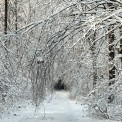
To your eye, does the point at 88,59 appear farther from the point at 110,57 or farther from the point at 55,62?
the point at 55,62

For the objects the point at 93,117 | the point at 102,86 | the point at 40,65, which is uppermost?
the point at 40,65

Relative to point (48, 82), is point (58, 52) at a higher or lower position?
higher

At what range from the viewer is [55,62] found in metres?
11.3

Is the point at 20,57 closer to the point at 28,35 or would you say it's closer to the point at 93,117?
the point at 28,35

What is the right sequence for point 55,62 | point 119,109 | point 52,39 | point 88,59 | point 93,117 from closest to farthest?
point 52,39 → point 55,62 → point 88,59 → point 119,109 → point 93,117

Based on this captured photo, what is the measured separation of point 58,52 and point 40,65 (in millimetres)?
622

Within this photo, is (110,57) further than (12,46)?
Yes

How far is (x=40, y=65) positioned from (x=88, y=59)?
287 cm

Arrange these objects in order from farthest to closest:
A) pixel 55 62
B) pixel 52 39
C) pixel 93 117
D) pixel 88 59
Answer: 1. pixel 93 117
2. pixel 88 59
3. pixel 55 62
4. pixel 52 39

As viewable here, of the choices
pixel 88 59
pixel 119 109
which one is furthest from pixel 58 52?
pixel 119 109

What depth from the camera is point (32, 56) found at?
Result: 430 inches

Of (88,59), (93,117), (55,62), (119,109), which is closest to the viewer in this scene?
(55,62)

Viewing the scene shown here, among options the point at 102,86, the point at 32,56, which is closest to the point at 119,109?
the point at 102,86

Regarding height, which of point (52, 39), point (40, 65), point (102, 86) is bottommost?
point (102, 86)
